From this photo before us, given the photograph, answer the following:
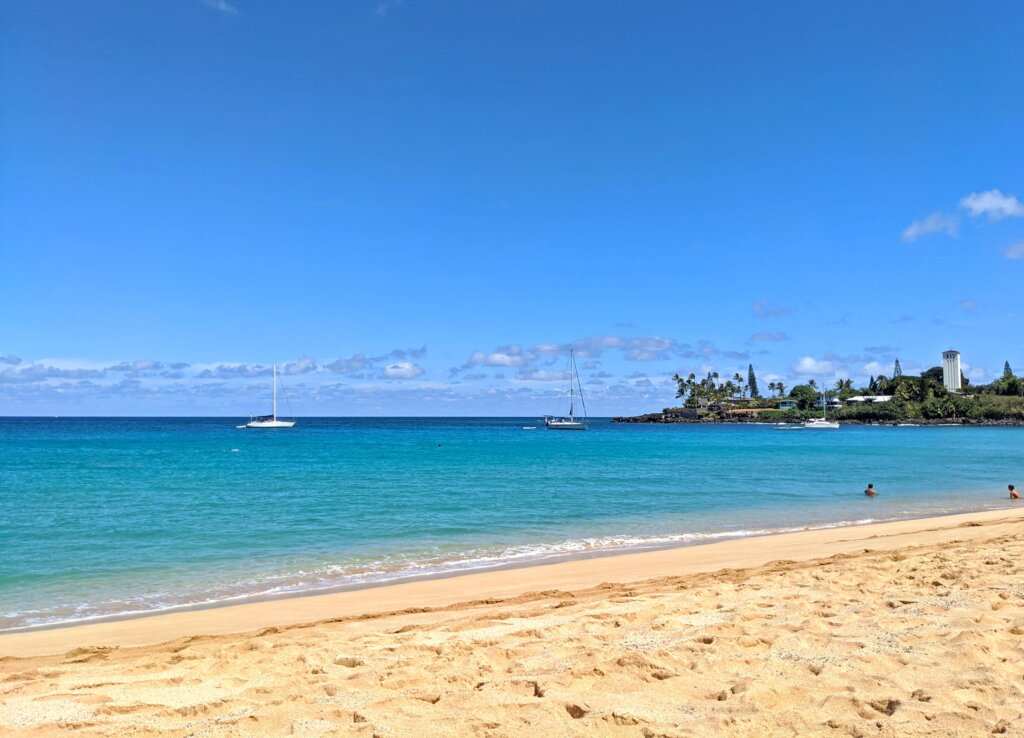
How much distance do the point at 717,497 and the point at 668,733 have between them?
21745 millimetres

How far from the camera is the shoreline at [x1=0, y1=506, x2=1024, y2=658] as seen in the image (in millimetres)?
8672

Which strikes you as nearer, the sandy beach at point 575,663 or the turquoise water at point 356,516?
the sandy beach at point 575,663

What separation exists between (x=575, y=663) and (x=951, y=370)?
22126cm

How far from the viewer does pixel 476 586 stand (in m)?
11.2

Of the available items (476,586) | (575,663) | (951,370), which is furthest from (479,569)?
(951,370)

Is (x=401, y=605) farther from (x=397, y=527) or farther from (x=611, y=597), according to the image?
(x=397, y=527)

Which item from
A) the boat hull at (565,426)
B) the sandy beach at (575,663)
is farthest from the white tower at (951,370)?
the sandy beach at (575,663)

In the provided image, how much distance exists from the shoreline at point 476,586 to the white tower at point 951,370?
202 metres

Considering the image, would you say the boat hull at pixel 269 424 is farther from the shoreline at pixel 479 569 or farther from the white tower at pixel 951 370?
the white tower at pixel 951 370

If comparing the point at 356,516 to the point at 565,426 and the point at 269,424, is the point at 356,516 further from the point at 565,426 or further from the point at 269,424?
the point at 269,424

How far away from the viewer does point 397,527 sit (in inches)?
703

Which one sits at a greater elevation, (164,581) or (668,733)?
(668,733)

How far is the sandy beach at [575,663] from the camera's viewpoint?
4539mm

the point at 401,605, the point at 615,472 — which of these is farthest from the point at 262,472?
the point at 401,605
